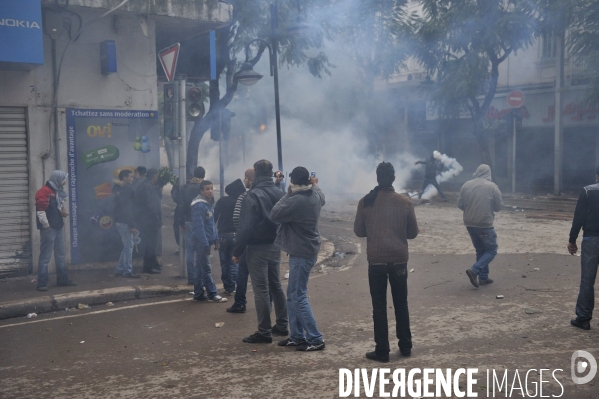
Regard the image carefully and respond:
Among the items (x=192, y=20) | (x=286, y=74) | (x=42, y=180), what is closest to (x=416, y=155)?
(x=286, y=74)

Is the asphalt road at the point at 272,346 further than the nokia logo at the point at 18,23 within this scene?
No

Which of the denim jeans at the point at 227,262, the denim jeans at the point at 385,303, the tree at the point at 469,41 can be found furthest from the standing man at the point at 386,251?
the tree at the point at 469,41

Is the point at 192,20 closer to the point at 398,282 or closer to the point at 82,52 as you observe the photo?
the point at 82,52

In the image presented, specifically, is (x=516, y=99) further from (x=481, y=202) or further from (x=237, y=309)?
(x=237, y=309)

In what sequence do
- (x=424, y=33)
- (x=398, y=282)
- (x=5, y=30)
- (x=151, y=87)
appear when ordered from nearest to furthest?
(x=398, y=282)
(x=5, y=30)
(x=151, y=87)
(x=424, y=33)

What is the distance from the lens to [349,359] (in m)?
5.04

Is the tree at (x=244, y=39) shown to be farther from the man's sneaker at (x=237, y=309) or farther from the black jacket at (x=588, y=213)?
the black jacket at (x=588, y=213)

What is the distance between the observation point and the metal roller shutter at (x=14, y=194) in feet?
28.6

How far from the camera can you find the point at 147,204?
920cm

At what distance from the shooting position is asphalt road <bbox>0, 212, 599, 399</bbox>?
14.6 ft

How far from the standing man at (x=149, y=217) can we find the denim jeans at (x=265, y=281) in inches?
148

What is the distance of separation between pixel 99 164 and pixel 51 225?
177 cm

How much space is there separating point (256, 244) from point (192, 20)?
5.75 m

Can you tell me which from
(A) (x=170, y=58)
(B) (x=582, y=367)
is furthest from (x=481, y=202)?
(A) (x=170, y=58)
